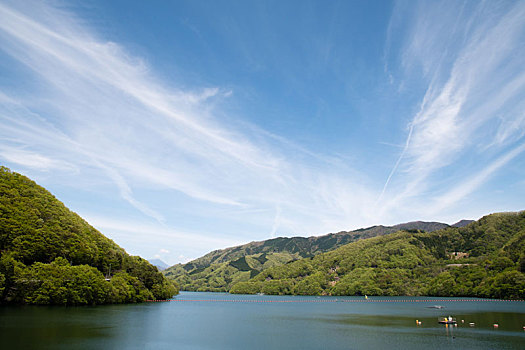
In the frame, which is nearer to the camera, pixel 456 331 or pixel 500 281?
pixel 456 331

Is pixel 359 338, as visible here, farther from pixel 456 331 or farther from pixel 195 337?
pixel 195 337

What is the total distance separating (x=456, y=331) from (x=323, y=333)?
2660 cm

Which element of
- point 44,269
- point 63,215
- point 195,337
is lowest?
point 195,337

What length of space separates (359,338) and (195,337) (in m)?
29.0

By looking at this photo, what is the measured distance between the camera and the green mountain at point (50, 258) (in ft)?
289

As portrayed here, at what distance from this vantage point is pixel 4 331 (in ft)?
158

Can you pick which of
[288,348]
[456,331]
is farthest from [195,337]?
[456,331]

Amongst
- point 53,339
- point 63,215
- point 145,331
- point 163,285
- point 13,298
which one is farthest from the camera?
point 163,285

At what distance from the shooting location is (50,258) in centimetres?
10331

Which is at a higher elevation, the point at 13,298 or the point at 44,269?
the point at 44,269

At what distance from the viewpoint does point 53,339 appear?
4597 cm

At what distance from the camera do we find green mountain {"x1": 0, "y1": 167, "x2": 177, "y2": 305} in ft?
289

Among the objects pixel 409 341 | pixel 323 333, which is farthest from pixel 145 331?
pixel 409 341

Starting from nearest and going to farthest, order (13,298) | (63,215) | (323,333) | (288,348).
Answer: (288,348) → (323,333) → (13,298) → (63,215)
